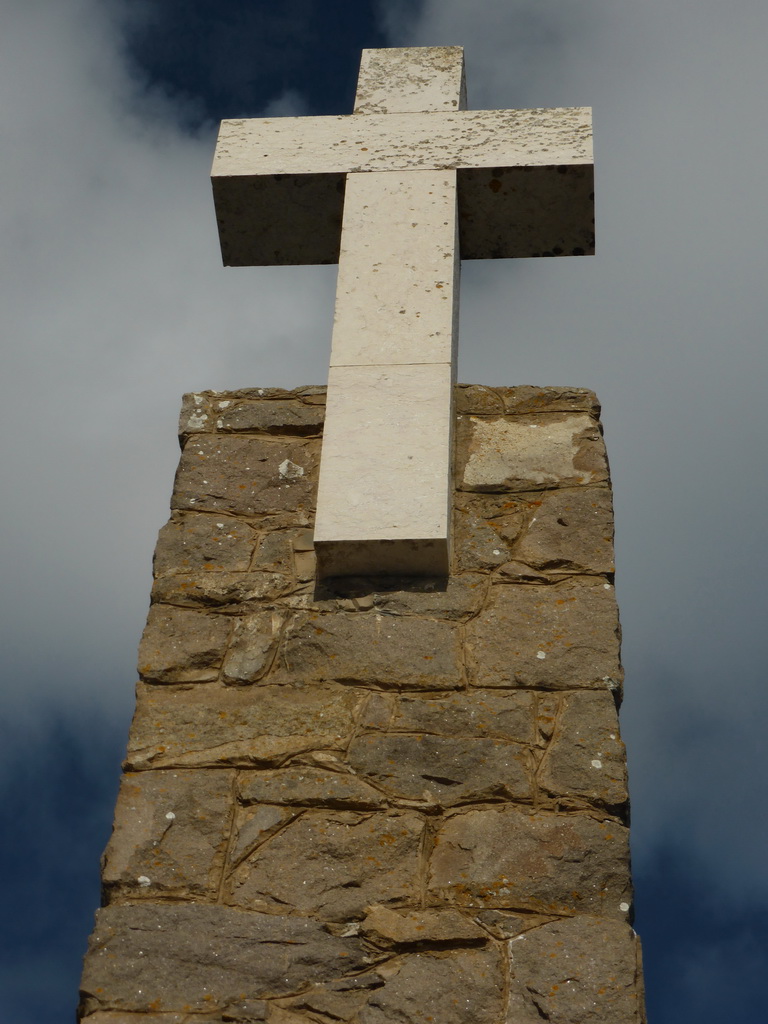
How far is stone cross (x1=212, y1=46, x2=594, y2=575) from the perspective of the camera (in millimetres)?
3578

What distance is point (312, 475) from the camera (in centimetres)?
384

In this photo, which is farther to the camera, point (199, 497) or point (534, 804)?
point (199, 497)

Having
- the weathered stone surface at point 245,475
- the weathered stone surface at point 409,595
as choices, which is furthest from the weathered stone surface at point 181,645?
the weathered stone surface at point 245,475

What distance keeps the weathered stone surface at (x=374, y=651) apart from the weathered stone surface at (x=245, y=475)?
42 centimetres

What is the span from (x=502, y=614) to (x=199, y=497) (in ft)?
2.79

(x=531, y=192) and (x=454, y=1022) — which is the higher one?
(x=531, y=192)

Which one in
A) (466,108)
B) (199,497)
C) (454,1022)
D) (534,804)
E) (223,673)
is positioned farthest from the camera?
(466,108)

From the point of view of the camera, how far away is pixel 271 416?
3996 mm

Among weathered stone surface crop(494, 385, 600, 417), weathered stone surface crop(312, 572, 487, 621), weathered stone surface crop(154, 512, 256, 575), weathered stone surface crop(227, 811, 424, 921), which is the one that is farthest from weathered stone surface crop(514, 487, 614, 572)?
weathered stone surface crop(227, 811, 424, 921)

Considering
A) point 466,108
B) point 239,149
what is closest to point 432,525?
point 239,149

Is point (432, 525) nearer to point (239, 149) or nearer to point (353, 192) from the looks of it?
point (353, 192)

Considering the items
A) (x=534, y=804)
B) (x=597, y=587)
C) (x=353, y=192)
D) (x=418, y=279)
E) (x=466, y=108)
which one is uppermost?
(x=466, y=108)

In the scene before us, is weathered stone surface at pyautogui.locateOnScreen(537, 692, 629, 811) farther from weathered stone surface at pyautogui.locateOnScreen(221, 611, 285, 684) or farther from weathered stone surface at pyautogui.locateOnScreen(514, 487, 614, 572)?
weathered stone surface at pyautogui.locateOnScreen(221, 611, 285, 684)

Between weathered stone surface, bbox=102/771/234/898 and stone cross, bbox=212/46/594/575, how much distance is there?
2.08ft
